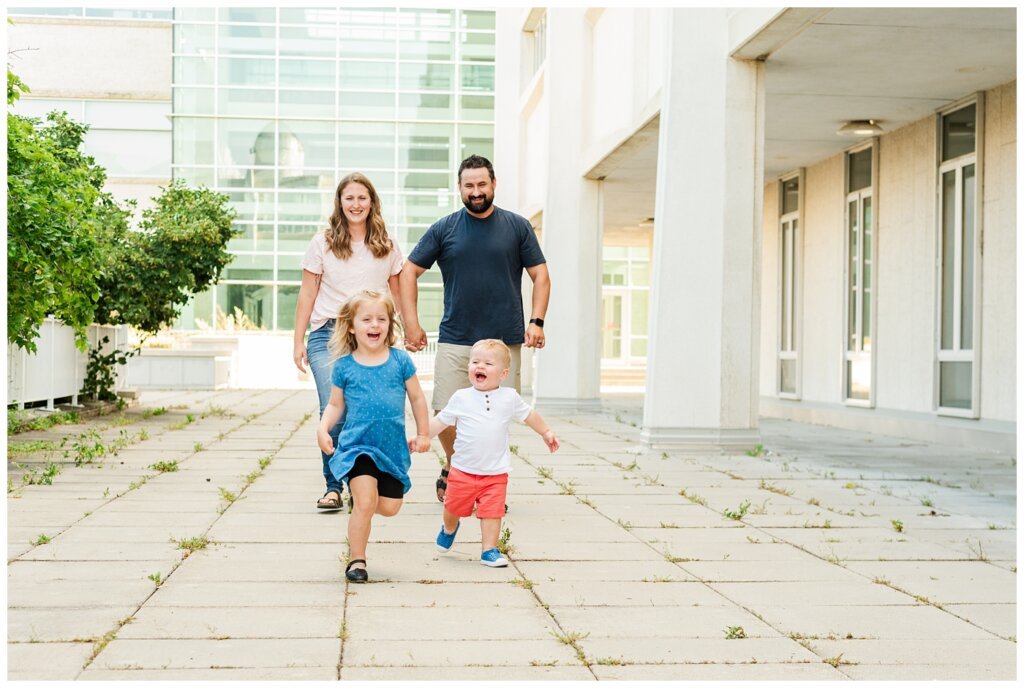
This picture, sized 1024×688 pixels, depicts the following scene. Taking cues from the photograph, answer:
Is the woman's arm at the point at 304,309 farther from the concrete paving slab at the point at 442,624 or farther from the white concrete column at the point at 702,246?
the white concrete column at the point at 702,246

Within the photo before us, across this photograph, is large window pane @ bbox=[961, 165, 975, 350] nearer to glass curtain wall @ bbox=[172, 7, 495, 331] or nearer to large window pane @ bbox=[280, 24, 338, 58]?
glass curtain wall @ bbox=[172, 7, 495, 331]

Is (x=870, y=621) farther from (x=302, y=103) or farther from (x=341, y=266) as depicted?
(x=302, y=103)

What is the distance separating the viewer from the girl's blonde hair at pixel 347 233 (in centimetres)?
689

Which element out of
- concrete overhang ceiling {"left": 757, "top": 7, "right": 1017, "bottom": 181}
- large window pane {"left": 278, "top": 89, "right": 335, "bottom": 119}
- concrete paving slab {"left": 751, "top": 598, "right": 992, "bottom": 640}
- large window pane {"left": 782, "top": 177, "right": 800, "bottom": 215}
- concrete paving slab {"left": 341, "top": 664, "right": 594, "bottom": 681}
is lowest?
concrete paving slab {"left": 751, "top": 598, "right": 992, "bottom": 640}

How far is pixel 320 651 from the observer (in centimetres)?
388

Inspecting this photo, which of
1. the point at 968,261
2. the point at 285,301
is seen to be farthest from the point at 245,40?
the point at 968,261

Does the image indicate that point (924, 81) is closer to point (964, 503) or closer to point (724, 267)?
point (724, 267)

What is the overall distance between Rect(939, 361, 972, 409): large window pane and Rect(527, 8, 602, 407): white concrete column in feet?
19.2

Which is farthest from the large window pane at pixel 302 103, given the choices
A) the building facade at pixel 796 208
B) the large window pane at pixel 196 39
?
the building facade at pixel 796 208

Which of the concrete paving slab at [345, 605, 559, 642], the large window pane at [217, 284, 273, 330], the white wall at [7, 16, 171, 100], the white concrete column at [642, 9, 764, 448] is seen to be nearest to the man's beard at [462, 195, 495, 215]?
the concrete paving slab at [345, 605, 559, 642]

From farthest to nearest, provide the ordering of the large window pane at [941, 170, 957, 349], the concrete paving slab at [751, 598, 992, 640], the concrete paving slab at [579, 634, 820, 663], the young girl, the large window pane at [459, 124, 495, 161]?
the large window pane at [459, 124, 495, 161] → the large window pane at [941, 170, 957, 349] → the young girl → the concrete paving slab at [751, 598, 992, 640] → the concrete paving slab at [579, 634, 820, 663]

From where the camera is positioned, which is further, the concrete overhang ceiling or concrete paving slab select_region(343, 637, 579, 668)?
the concrete overhang ceiling

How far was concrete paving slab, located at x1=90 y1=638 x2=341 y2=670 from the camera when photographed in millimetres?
3691

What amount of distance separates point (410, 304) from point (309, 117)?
96.6 feet
